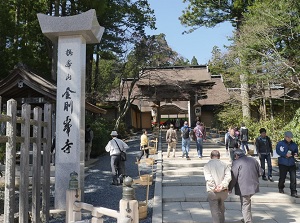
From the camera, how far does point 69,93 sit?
6215 millimetres

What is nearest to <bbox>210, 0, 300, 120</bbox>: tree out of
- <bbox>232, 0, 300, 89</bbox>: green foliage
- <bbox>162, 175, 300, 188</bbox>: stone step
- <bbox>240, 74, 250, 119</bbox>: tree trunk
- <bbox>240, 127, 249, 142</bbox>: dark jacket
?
<bbox>232, 0, 300, 89</bbox>: green foliage

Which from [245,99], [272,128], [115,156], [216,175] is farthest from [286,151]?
[245,99]

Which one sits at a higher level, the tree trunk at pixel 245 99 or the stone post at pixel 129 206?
the tree trunk at pixel 245 99

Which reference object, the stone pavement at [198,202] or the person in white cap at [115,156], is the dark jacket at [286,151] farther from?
the person in white cap at [115,156]

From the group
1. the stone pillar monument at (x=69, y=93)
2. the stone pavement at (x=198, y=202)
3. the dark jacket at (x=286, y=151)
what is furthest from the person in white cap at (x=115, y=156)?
the dark jacket at (x=286, y=151)

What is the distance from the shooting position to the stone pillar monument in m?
6.05

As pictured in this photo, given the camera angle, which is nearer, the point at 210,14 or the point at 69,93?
the point at 69,93

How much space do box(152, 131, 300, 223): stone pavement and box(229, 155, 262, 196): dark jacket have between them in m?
0.96

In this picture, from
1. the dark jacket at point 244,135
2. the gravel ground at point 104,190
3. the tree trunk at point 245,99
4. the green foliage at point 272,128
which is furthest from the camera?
the tree trunk at point 245,99

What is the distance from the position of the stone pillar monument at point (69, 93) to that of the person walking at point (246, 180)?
3227mm

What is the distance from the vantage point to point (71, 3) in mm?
16344

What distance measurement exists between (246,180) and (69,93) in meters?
4.02

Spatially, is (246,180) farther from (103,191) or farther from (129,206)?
(103,191)

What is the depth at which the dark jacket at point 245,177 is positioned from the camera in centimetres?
479
